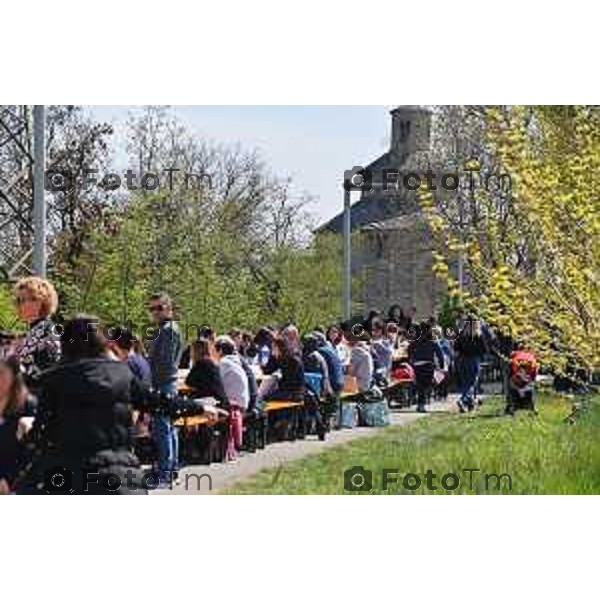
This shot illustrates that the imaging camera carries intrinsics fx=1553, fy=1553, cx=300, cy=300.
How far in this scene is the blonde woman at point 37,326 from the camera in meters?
7.67

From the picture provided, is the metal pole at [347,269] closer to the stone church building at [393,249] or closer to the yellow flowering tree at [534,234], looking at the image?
the stone church building at [393,249]

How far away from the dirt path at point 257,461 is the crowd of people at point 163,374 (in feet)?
0.35

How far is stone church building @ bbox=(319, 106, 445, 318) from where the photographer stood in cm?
901

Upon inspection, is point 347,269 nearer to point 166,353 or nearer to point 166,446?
point 166,353

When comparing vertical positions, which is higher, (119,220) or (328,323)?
(119,220)

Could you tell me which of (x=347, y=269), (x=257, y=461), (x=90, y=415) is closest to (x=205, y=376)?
(x=257, y=461)

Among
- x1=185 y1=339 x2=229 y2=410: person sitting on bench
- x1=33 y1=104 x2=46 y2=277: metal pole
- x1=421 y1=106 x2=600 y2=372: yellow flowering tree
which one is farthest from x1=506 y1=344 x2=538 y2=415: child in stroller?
x1=33 y1=104 x2=46 y2=277: metal pole

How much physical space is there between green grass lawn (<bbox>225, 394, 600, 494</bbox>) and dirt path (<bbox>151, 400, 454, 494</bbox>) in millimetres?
68

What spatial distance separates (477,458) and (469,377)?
99 centimetres
